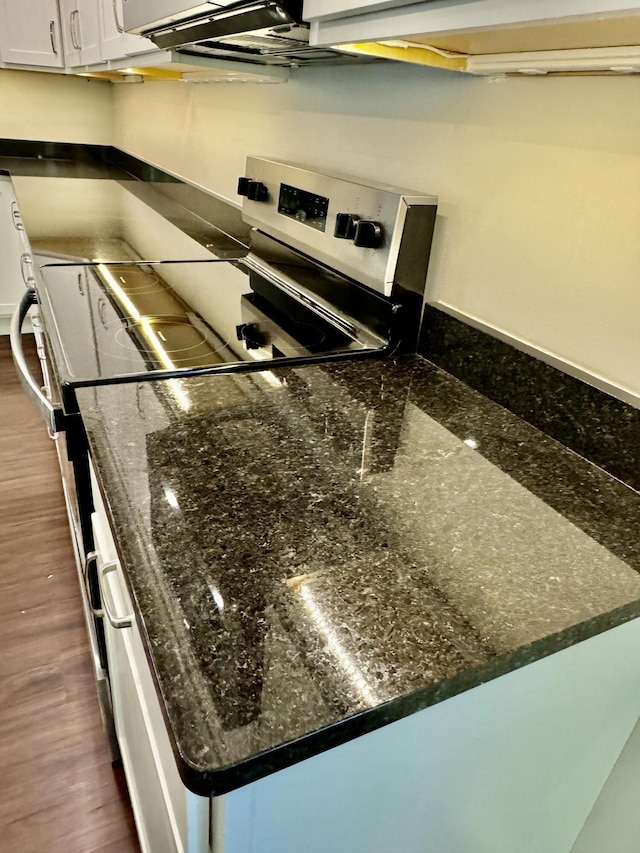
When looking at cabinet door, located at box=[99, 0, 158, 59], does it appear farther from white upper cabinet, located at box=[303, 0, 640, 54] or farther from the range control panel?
white upper cabinet, located at box=[303, 0, 640, 54]

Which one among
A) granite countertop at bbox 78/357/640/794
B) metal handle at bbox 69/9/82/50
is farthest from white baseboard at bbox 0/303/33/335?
granite countertop at bbox 78/357/640/794

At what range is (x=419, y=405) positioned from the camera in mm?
871

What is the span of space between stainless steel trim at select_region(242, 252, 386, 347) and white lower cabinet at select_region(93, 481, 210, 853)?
1.83ft

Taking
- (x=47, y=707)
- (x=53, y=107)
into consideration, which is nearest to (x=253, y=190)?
(x=47, y=707)

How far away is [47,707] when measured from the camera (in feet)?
4.24

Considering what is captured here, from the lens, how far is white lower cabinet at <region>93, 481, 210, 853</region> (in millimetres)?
495

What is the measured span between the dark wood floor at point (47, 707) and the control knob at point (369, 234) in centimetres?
116

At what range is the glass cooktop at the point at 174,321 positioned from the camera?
926 mm

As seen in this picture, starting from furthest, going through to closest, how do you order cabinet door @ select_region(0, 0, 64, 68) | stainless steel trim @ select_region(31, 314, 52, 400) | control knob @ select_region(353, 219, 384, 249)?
cabinet door @ select_region(0, 0, 64, 68) < stainless steel trim @ select_region(31, 314, 52, 400) < control knob @ select_region(353, 219, 384, 249)

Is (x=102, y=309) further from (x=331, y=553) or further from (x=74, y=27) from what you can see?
(x=74, y=27)

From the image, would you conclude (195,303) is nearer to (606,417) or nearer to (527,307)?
(527,307)

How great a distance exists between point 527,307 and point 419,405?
214 mm

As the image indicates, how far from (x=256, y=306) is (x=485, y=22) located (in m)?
0.87

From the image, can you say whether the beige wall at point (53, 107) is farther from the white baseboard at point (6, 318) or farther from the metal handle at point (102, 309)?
the metal handle at point (102, 309)
